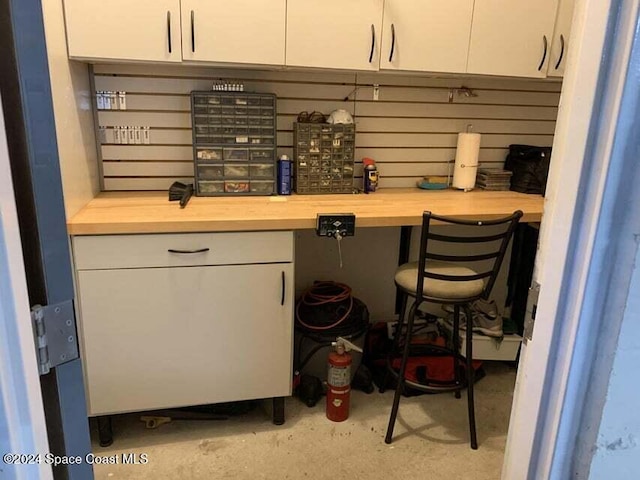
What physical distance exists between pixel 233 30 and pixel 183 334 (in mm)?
1258

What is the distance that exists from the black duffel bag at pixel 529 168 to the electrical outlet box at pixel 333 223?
129 cm

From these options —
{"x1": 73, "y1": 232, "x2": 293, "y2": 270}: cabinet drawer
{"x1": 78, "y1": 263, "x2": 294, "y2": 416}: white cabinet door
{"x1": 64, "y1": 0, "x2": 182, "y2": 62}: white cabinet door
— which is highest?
{"x1": 64, "y1": 0, "x2": 182, "y2": 62}: white cabinet door

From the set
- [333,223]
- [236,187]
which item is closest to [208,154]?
[236,187]

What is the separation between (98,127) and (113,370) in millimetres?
1127

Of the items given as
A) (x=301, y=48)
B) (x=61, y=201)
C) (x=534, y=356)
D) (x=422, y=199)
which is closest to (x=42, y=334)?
(x=61, y=201)

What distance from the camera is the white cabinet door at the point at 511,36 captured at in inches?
89.6

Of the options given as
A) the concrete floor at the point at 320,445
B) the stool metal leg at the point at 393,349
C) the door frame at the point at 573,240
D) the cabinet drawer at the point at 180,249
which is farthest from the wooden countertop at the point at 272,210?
the door frame at the point at 573,240

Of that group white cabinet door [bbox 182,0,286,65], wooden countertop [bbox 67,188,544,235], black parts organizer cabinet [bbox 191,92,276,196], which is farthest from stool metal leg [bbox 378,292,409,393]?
white cabinet door [bbox 182,0,286,65]

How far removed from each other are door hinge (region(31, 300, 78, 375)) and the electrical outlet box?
1.27m

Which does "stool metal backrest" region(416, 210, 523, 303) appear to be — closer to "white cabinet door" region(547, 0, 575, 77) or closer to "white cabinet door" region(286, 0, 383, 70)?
"white cabinet door" region(286, 0, 383, 70)

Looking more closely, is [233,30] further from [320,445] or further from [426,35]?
[320,445]

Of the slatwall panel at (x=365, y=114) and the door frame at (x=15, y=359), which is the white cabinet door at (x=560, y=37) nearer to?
the slatwall panel at (x=365, y=114)

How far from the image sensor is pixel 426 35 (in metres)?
2.21

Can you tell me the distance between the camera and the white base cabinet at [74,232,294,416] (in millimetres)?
1830
